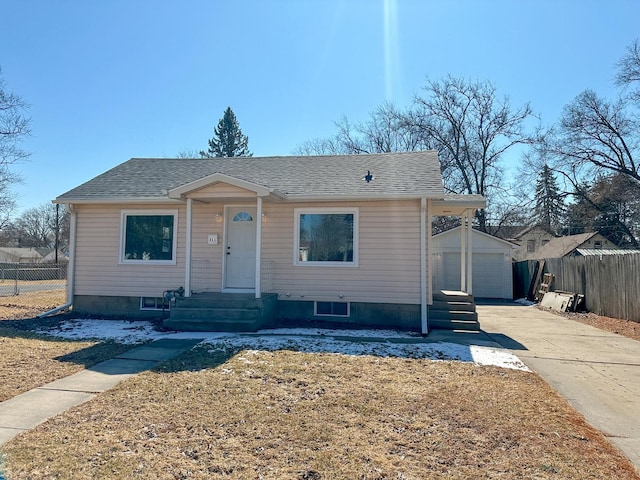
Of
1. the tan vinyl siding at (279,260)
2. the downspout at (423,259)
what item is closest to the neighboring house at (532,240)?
the downspout at (423,259)

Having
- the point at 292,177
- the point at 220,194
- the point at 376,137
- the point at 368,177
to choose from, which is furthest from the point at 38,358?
the point at 376,137

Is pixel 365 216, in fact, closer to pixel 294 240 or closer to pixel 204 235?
pixel 294 240

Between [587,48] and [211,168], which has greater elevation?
[587,48]

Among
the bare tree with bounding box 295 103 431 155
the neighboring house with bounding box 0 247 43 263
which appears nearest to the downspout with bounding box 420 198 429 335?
the bare tree with bounding box 295 103 431 155

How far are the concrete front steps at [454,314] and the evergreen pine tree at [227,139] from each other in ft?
105

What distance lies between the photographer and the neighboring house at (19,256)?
54844 mm

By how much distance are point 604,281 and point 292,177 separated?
954cm

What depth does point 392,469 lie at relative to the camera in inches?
116

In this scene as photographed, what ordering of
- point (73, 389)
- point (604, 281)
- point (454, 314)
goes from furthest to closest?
point (604, 281), point (454, 314), point (73, 389)

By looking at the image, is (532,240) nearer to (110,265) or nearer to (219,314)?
(219,314)

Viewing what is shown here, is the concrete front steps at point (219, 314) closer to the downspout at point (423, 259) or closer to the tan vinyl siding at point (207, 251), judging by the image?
the tan vinyl siding at point (207, 251)

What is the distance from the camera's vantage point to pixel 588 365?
6.45 meters

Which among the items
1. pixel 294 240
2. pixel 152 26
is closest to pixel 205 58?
pixel 152 26

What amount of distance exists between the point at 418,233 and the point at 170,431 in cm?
683
